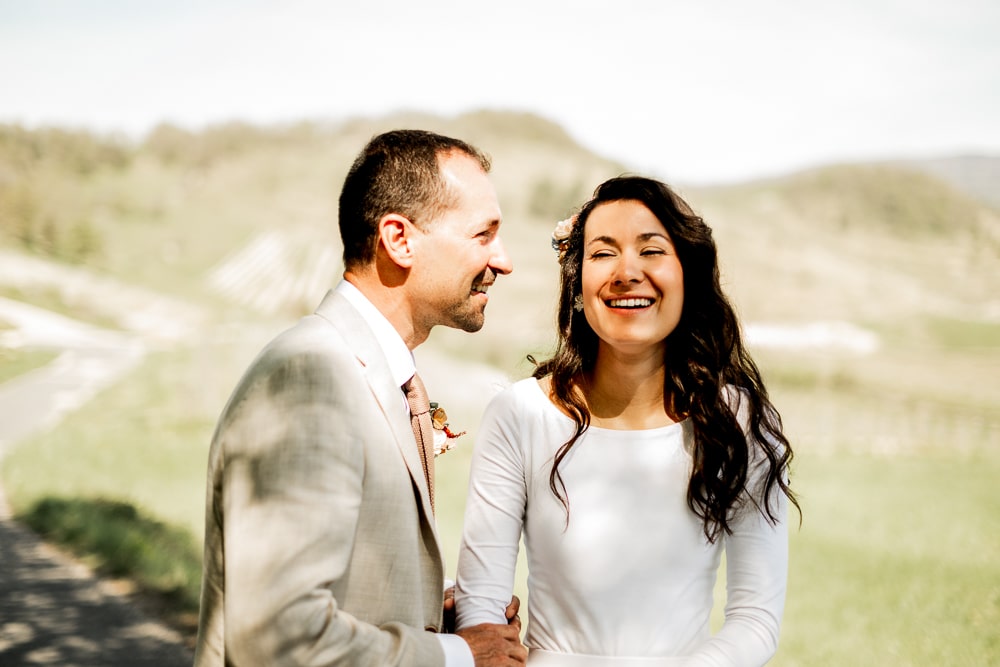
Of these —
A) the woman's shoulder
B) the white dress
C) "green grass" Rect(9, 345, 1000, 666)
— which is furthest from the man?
"green grass" Rect(9, 345, 1000, 666)

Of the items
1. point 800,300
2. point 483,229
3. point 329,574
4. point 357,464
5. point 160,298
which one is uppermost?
point 483,229

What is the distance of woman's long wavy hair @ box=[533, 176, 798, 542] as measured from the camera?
7.46 feet

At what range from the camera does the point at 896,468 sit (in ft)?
66.2

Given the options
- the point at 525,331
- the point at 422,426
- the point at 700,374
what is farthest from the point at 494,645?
the point at 525,331

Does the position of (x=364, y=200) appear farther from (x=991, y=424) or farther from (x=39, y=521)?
(x=991, y=424)

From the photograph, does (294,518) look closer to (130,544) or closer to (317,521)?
(317,521)

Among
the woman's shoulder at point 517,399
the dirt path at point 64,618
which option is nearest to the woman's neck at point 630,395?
the woman's shoulder at point 517,399

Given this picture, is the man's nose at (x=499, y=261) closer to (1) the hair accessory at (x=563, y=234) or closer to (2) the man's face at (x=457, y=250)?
(2) the man's face at (x=457, y=250)

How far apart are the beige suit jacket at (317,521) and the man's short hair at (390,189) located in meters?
0.33

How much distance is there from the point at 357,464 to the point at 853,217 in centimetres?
14347

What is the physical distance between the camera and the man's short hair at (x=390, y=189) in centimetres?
212

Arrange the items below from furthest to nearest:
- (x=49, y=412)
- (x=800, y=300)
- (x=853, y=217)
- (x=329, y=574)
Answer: (x=853, y=217), (x=800, y=300), (x=49, y=412), (x=329, y=574)

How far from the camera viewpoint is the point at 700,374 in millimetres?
2449

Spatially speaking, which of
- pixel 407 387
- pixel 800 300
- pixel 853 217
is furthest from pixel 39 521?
pixel 853 217
